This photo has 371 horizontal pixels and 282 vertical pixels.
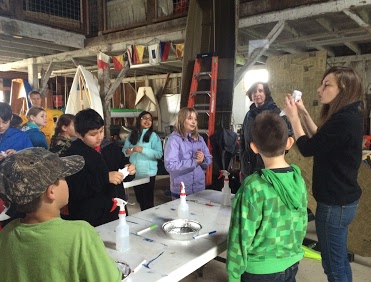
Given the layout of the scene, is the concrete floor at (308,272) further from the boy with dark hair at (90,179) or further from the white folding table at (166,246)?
the boy with dark hair at (90,179)

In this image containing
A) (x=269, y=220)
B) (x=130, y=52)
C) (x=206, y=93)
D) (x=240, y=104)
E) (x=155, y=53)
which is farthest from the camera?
(x=240, y=104)

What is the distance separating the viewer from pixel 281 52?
26.7ft

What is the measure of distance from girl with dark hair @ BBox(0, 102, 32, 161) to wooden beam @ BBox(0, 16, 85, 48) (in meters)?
3.39

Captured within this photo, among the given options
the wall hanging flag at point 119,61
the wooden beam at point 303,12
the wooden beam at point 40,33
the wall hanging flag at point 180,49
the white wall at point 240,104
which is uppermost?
the wooden beam at point 40,33

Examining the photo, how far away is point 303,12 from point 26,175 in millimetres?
4380

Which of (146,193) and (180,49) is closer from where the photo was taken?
(146,193)

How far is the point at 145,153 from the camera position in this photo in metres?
4.09

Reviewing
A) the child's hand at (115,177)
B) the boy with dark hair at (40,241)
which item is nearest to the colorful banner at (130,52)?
the child's hand at (115,177)

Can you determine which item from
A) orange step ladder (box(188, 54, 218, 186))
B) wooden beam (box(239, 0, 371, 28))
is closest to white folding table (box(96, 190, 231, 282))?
orange step ladder (box(188, 54, 218, 186))

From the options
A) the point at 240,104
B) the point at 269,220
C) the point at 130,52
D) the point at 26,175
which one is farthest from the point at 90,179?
the point at 240,104

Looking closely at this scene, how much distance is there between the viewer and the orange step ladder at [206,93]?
5.20 metres

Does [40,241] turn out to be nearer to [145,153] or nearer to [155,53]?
[145,153]

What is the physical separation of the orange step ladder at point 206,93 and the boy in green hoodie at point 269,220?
3.49 m

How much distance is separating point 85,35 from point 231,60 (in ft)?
11.5
